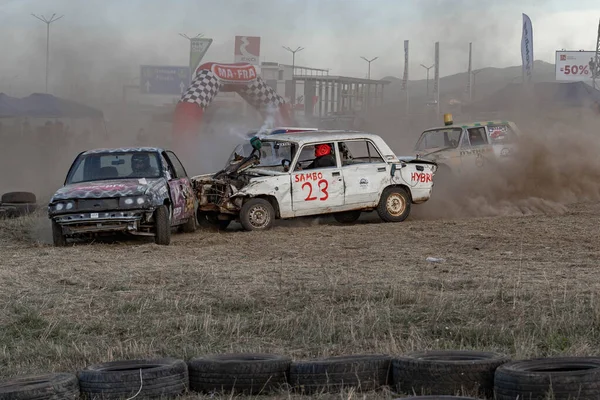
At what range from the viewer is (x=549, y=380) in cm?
550

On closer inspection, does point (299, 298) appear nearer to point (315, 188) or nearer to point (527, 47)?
point (315, 188)

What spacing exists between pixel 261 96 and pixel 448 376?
32.5m

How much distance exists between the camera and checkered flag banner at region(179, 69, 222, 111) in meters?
35.8

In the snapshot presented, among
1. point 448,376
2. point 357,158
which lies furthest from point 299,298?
point 357,158

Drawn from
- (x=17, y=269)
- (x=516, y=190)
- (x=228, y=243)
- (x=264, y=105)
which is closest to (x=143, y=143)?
(x=264, y=105)

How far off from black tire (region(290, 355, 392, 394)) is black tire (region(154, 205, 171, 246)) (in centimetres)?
765

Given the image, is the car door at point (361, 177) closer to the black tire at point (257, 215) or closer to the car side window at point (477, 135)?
the black tire at point (257, 215)

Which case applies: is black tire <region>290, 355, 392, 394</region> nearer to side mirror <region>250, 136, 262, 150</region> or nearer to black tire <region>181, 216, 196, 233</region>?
black tire <region>181, 216, 196, 233</region>

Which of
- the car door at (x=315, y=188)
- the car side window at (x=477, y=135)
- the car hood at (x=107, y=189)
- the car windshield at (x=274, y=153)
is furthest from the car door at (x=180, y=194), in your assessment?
the car side window at (x=477, y=135)

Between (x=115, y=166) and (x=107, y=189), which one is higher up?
(x=115, y=166)

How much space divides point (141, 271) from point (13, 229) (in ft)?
19.5

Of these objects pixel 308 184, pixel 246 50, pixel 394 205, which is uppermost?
pixel 246 50

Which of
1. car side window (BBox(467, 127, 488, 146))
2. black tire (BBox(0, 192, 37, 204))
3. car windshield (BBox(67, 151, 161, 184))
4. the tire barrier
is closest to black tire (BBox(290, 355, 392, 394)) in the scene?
the tire barrier

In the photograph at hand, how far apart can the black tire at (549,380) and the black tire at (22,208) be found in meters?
14.1
